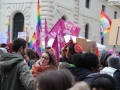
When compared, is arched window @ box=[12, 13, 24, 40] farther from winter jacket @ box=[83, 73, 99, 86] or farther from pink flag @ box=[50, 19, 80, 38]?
winter jacket @ box=[83, 73, 99, 86]

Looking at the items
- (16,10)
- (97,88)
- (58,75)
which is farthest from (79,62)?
(16,10)

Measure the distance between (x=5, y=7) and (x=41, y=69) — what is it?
16839 millimetres

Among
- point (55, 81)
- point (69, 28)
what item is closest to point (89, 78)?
point (55, 81)

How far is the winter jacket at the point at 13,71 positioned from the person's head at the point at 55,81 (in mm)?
1560

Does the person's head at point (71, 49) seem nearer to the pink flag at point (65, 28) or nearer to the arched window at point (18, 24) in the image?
the pink flag at point (65, 28)

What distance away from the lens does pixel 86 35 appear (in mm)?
25969

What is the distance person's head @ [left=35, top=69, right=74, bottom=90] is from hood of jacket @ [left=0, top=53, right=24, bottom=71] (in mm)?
1668

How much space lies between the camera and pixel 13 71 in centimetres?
389

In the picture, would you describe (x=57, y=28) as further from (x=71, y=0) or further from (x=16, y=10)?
(x=71, y=0)

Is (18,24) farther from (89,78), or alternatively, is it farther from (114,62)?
(89,78)

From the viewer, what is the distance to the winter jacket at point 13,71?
3.83m

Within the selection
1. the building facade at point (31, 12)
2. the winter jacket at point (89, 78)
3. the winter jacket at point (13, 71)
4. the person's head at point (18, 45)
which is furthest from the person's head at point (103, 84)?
the building facade at point (31, 12)

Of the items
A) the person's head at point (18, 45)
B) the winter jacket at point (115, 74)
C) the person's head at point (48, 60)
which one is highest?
the person's head at point (18, 45)

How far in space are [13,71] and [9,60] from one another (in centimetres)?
15
